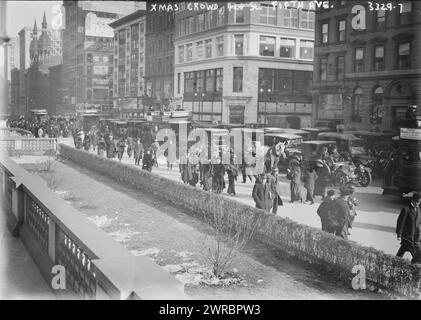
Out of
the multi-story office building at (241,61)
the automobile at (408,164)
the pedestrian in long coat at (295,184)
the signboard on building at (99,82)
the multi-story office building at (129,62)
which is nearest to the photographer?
the automobile at (408,164)

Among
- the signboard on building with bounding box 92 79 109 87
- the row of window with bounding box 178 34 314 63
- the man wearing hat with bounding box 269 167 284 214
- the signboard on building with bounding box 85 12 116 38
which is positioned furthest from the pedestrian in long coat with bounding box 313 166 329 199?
the signboard on building with bounding box 92 79 109 87

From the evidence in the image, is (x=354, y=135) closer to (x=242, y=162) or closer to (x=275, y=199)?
(x=242, y=162)

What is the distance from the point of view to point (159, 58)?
18484 mm

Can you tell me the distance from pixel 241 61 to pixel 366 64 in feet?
36.4

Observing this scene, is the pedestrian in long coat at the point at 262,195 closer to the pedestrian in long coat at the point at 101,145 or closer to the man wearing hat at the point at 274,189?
the man wearing hat at the point at 274,189

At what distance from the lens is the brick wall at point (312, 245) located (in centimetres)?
694

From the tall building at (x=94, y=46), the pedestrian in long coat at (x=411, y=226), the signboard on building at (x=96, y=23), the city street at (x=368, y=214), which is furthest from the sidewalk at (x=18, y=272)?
the signboard on building at (x=96, y=23)

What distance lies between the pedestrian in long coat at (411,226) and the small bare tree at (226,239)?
2.61 metres

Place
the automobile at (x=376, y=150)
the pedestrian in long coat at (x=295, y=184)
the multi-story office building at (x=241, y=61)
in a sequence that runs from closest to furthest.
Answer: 1. the pedestrian in long coat at (x=295, y=184)
2. the multi-story office building at (x=241, y=61)
3. the automobile at (x=376, y=150)

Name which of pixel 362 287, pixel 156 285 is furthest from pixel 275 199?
pixel 156 285

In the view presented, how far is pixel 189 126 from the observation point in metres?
20.6

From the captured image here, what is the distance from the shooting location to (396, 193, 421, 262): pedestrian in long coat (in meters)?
7.78

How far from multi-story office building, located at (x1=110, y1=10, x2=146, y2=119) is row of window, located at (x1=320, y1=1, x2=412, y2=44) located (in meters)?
9.97
